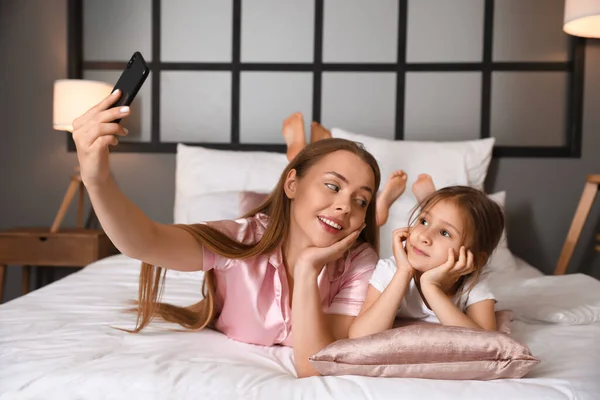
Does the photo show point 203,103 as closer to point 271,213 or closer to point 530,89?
point 530,89

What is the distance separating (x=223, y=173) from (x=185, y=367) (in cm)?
171

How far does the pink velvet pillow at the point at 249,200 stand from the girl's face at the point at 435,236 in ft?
3.22

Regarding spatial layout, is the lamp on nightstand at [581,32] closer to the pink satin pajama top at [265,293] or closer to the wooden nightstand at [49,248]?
the pink satin pajama top at [265,293]

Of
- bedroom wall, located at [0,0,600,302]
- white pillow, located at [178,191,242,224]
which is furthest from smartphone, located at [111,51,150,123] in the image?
bedroom wall, located at [0,0,600,302]

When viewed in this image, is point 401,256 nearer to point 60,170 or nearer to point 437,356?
point 437,356

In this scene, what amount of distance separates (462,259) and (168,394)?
65 cm

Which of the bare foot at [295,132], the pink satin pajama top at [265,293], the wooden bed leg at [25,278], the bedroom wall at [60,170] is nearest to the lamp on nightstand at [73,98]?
the bedroom wall at [60,170]

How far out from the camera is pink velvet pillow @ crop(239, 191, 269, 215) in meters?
2.28

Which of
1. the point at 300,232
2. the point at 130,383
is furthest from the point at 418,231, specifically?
the point at 130,383

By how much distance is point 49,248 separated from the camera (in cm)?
294

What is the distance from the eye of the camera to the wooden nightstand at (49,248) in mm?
2926

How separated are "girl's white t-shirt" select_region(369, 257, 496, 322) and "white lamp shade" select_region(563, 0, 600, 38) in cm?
150

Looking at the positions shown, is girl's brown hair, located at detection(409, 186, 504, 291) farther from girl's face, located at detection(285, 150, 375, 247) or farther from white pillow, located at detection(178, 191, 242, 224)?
white pillow, located at detection(178, 191, 242, 224)

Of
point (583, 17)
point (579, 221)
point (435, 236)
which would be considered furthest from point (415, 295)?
point (579, 221)
